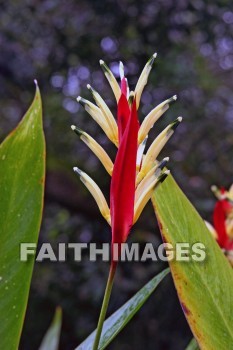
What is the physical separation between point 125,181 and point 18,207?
101 millimetres

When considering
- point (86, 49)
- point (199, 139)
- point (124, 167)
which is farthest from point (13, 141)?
point (199, 139)

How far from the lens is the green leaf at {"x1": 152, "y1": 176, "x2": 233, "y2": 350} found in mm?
429

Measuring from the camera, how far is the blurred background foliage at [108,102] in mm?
1915

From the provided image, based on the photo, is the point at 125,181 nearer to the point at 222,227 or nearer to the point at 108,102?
the point at 222,227

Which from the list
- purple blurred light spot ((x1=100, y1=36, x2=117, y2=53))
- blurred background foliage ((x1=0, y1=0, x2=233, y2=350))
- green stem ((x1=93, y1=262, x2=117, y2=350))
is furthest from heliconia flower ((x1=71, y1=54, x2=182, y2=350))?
purple blurred light spot ((x1=100, y1=36, x2=117, y2=53))

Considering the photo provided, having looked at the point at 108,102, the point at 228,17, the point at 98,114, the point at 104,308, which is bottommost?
the point at 104,308

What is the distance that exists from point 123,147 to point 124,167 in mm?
13

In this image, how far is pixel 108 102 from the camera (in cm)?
195

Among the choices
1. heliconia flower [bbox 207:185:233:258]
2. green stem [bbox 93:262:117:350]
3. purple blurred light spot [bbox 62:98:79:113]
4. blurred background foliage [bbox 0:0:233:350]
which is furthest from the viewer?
purple blurred light spot [bbox 62:98:79:113]

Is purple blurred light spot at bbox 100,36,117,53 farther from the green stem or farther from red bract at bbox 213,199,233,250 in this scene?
the green stem

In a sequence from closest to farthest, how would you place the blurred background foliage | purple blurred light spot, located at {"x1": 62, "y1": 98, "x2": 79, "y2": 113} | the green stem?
the green stem
the blurred background foliage
purple blurred light spot, located at {"x1": 62, "y1": 98, "x2": 79, "y2": 113}

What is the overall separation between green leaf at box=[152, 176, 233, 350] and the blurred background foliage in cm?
138

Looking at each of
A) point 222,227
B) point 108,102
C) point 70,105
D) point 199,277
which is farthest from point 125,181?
point 70,105

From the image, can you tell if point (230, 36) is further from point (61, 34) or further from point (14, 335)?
point (14, 335)
